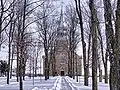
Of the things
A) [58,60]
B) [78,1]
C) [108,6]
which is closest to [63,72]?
[58,60]

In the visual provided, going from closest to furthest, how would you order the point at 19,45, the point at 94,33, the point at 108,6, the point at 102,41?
the point at 108,6
the point at 94,33
the point at 19,45
the point at 102,41

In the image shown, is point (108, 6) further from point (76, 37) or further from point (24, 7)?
point (76, 37)

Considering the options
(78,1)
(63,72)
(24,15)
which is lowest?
(63,72)

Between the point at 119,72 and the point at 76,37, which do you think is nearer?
the point at 119,72

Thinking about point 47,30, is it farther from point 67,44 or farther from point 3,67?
point 3,67

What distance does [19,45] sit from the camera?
24.1 metres

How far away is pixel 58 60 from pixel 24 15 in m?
103

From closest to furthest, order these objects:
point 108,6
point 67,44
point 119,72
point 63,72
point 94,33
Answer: point 119,72
point 108,6
point 94,33
point 67,44
point 63,72

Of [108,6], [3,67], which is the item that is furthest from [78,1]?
[3,67]

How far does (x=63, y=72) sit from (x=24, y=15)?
329ft

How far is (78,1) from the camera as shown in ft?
98.7

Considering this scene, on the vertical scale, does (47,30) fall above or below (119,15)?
above

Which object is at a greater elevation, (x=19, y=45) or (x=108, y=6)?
(x=108, y=6)

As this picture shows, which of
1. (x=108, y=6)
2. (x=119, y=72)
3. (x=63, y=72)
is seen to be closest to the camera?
(x=119, y=72)
